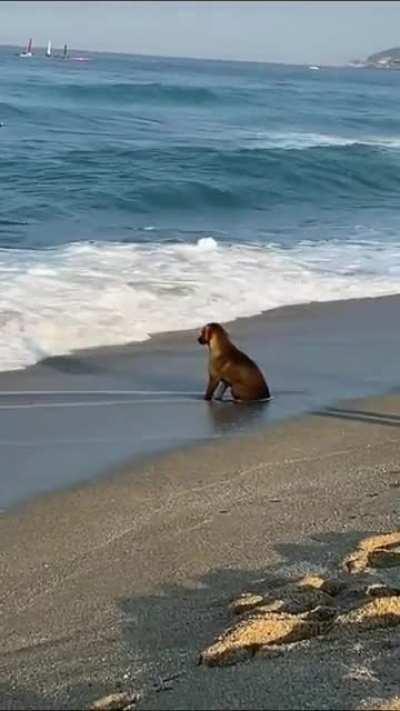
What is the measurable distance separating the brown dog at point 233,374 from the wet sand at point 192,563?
0.47 meters

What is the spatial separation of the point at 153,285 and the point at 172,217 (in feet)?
21.8

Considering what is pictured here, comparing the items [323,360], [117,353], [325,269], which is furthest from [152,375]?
[325,269]

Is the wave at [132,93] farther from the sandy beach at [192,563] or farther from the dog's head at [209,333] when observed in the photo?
the sandy beach at [192,563]

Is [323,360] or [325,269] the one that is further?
[325,269]

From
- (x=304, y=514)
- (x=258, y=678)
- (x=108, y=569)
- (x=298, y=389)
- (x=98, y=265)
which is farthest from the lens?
(x=98, y=265)

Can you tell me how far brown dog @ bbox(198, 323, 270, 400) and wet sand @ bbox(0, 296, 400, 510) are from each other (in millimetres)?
96

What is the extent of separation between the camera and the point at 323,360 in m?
8.65

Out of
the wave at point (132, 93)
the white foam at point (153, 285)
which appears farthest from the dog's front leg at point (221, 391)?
the wave at point (132, 93)

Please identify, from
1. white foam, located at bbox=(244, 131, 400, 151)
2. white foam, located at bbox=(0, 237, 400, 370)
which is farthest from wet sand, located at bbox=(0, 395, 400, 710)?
white foam, located at bbox=(244, 131, 400, 151)

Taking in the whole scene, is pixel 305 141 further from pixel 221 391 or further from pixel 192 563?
pixel 192 563

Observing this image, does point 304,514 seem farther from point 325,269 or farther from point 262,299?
point 325,269

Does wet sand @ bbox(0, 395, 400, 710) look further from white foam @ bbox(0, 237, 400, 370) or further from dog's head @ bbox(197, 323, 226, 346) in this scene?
white foam @ bbox(0, 237, 400, 370)

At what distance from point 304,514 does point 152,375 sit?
2.91 meters

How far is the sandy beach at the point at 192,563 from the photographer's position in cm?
324
